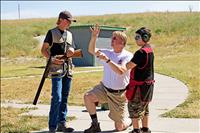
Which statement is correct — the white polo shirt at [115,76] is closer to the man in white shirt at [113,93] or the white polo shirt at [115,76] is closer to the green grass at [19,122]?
the man in white shirt at [113,93]

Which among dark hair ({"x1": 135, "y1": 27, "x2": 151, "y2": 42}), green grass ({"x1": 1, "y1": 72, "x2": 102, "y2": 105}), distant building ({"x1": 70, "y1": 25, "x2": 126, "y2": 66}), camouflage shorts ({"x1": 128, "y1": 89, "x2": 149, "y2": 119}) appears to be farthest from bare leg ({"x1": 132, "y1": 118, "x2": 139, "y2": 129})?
distant building ({"x1": 70, "y1": 25, "x2": 126, "y2": 66})

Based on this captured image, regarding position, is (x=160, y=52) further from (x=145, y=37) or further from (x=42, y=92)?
(x=145, y=37)

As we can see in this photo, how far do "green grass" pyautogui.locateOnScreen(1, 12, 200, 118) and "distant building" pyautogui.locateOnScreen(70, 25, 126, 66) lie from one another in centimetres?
246

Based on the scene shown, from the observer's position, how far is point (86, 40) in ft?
75.3

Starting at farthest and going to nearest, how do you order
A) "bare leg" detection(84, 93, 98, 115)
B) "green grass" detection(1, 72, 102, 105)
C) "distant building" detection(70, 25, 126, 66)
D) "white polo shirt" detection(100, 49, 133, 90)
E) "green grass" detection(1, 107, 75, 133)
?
1. "distant building" detection(70, 25, 126, 66)
2. "green grass" detection(1, 72, 102, 105)
3. "green grass" detection(1, 107, 75, 133)
4. "bare leg" detection(84, 93, 98, 115)
5. "white polo shirt" detection(100, 49, 133, 90)

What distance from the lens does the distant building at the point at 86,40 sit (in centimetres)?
2202

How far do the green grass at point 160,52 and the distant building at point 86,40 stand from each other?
8.08ft

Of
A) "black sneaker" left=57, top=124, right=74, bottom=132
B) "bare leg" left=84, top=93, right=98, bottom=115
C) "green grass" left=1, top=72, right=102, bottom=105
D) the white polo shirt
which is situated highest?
the white polo shirt

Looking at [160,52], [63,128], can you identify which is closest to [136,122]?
[63,128]

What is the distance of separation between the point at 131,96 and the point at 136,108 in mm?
178

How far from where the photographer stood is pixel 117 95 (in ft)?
22.8

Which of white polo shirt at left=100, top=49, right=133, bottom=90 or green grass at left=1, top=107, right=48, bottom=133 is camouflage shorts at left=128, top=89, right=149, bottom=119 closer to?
white polo shirt at left=100, top=49, right=133, bottom=90

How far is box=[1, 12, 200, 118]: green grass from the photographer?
11.5m

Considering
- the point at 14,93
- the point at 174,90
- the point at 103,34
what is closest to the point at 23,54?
the point at 103,34
